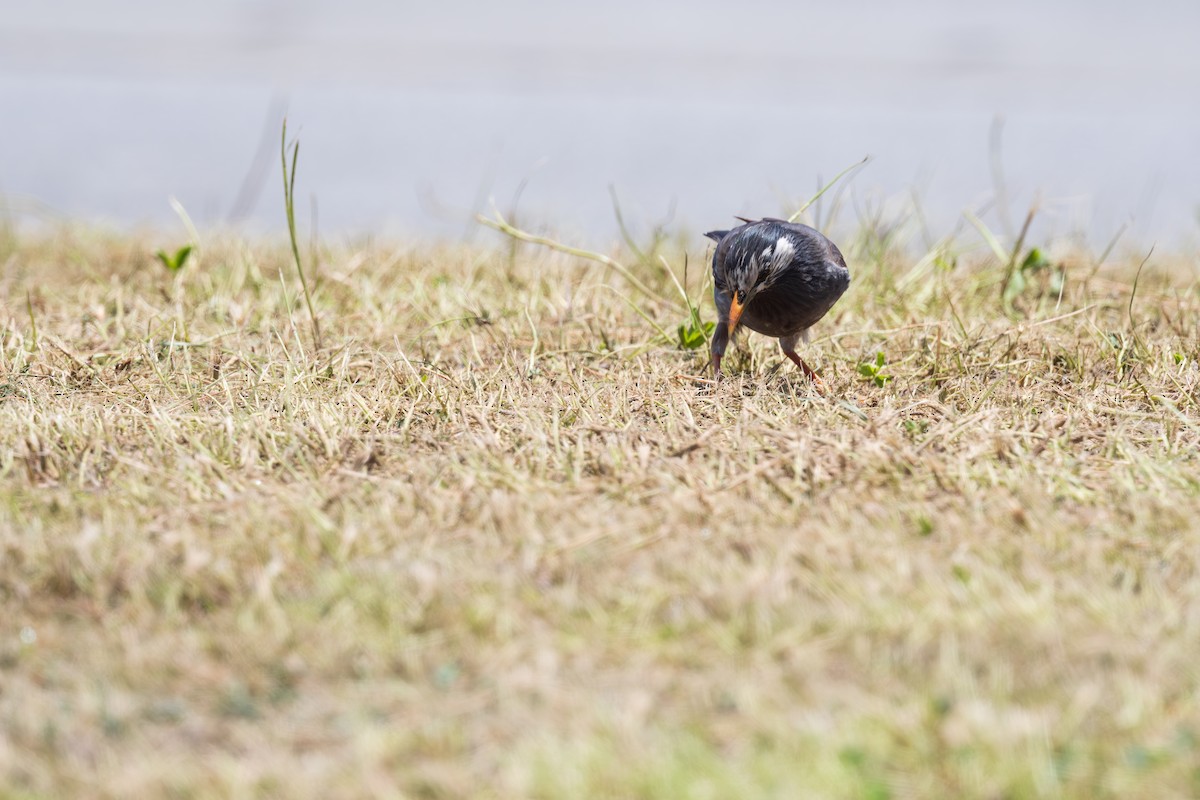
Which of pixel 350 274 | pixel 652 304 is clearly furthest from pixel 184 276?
pixel 652 304

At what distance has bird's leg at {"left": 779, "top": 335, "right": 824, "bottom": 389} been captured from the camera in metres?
3.88

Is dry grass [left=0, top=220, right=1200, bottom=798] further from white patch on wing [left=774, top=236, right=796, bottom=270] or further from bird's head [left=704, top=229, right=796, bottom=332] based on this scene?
white patch on wing [left=774, top=236, right=796, bottom=270]

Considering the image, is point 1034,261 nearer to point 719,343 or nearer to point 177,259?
point 719,343

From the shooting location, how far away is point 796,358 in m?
4.07

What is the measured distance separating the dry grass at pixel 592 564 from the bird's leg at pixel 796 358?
0.25 ft

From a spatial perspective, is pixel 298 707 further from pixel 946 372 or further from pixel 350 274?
pixel 350 274

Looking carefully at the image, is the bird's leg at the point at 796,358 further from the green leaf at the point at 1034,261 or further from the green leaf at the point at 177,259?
the green leaf at the point at 177,259

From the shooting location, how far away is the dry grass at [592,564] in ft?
6.36

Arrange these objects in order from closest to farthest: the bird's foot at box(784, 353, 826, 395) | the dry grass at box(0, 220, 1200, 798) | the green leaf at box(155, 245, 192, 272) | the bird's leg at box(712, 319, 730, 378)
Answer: the dry grass at box(0, 220, 1200, 798) → the bird's foot at box(784, 353, 826, 395) → the bird's leg at box(712, 319, 730, 378) → the green leaf at box(155, 245, 192, 272)

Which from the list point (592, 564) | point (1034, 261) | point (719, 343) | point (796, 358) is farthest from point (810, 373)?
point (592, 564)

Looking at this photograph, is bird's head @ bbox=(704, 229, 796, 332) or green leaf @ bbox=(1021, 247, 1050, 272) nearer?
bird's head @ bbox=(704, 229, 796, 332)

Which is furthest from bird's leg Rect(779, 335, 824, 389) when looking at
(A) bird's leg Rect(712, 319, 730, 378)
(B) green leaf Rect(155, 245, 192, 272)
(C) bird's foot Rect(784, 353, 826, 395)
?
(B) green leaf Rect(155, 245, 192, 272)

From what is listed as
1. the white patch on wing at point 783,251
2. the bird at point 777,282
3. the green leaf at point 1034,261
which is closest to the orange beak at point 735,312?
the bird at point 777,282

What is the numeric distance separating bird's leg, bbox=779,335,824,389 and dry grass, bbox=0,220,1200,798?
0.08m
